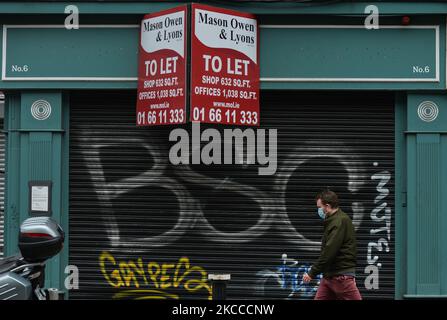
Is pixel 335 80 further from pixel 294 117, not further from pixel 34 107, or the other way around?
pixel 34 107

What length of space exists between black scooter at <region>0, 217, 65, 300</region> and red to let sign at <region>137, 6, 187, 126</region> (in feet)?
14.5

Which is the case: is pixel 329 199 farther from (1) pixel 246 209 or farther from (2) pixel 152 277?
(2) pixel 152 277

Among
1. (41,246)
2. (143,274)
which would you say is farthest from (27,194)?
(41,246)

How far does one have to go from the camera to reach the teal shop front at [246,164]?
9852 mm

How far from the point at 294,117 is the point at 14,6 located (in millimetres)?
4138

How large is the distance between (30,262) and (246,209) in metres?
5.20

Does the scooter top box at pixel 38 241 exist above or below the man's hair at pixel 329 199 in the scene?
below

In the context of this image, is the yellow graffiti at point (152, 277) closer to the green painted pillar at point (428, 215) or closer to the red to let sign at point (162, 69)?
the red to let sign at point (162, 69)

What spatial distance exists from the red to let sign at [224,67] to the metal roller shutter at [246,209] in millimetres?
458

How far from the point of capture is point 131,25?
32.8ft

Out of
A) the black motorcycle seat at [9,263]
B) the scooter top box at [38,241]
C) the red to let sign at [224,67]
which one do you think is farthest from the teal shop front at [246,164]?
the scooter top box at [38,241]

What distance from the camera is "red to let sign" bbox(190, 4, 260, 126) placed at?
9.47 metres

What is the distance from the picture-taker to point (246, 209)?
33.2ft

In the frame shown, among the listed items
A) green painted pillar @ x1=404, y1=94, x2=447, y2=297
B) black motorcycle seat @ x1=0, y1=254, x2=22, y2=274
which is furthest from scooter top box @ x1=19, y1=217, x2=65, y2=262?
green painted pillar @ x1=404, y1=94, x2=447, y2=297
